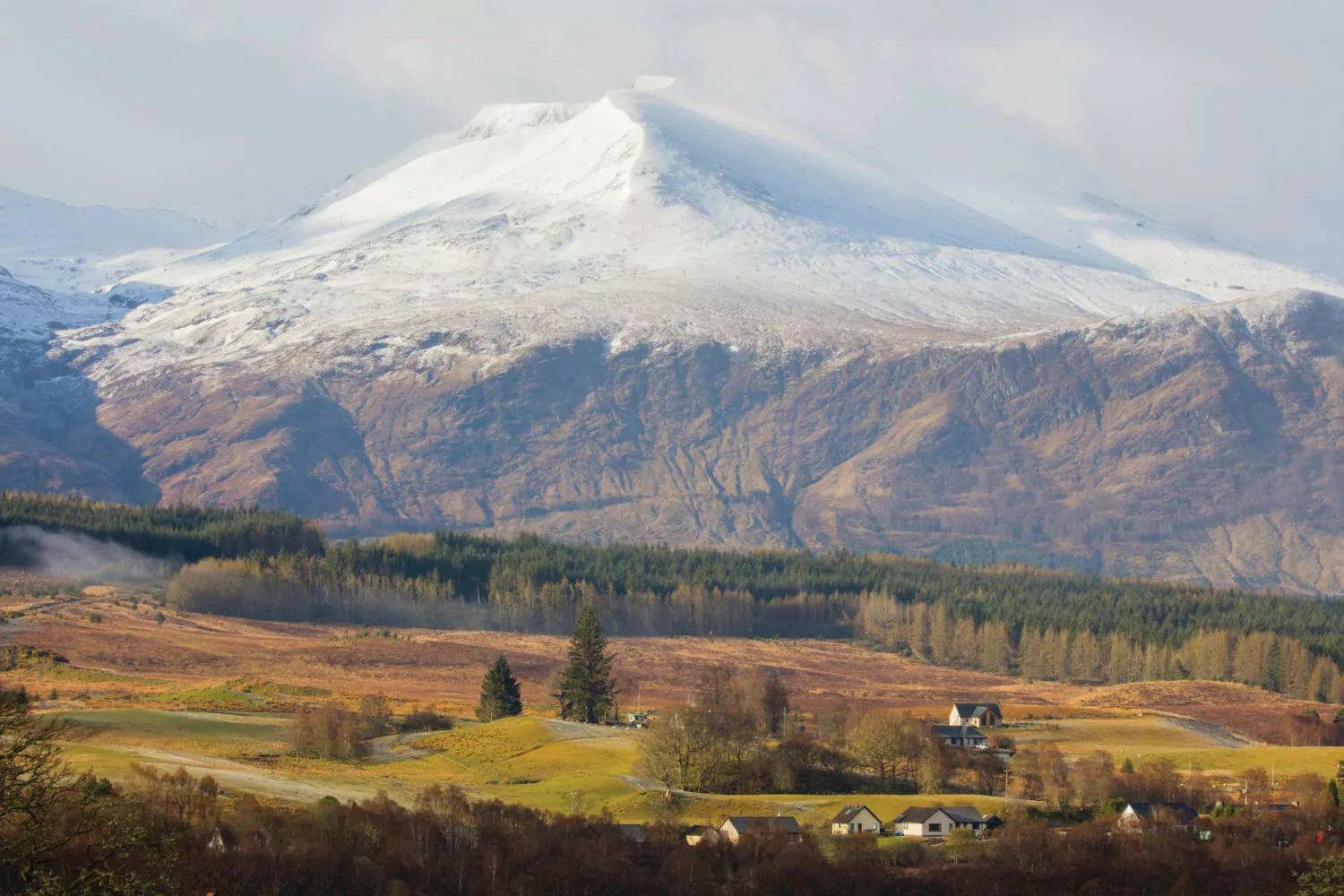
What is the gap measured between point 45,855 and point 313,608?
142998mm

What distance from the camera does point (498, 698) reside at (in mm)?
98125

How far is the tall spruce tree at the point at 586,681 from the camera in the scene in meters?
102

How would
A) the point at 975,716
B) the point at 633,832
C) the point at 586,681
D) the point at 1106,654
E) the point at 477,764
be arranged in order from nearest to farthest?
1. the point at 633,832
2. the point at 477,764
3. the point at 586,681
4. the point at 975,716
5. the point at 1106,654

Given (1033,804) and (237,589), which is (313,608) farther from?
(1033,804)

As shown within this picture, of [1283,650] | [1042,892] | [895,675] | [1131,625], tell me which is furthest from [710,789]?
[1131,625]

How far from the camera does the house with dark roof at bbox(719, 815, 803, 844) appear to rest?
207ft

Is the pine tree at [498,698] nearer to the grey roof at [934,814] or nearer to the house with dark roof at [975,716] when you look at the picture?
the house with dark roof at [975,716]

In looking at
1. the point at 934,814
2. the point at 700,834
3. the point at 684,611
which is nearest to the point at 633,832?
the point at 700,834

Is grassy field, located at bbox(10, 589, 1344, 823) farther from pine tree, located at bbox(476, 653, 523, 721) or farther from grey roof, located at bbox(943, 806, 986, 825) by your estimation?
pine tree, located at bbox(476, 653, 523, 721)

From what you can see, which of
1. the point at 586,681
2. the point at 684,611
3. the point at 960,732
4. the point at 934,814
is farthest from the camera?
the point at 684,611

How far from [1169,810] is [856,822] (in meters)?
13.4

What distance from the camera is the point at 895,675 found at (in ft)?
539

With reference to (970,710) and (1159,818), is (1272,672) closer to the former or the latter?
(970,710)

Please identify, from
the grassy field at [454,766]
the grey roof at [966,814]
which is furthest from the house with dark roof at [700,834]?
the grey roof at [966,814]
